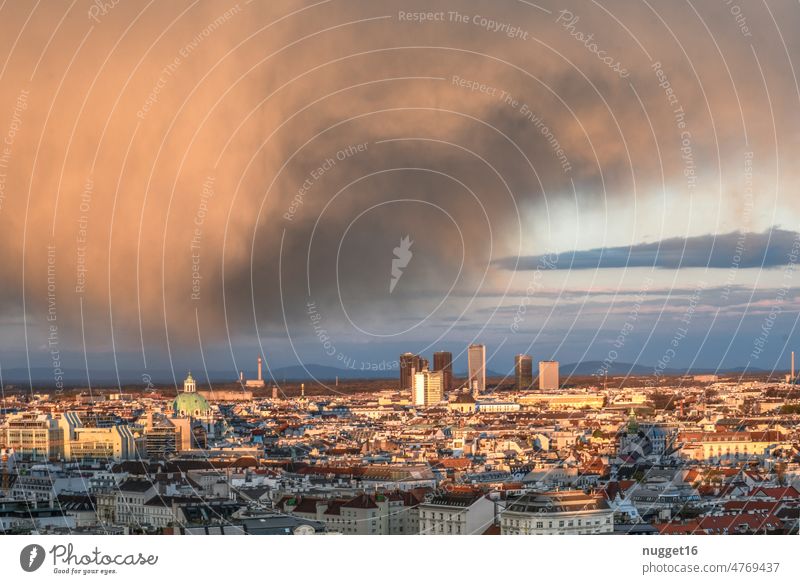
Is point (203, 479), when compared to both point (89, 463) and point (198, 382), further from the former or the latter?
point (198, 382)

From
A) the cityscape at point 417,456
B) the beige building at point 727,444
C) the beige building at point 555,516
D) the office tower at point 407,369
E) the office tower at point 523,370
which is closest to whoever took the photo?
the beige building at point 555,516

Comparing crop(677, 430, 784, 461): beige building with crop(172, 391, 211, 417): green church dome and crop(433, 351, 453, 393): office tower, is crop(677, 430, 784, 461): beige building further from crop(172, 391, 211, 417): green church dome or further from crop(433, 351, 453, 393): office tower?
crop(172, 391, 211, 417): green church dome

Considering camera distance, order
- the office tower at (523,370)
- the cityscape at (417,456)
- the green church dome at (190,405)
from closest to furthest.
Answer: the cityscape at (417,456) → the green church dome at (190,405) → the office tower at (523,370)

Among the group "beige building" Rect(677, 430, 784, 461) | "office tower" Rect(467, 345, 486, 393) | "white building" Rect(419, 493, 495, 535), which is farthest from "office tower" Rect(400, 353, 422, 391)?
"white building" Rect(419, 493, 495, 535)

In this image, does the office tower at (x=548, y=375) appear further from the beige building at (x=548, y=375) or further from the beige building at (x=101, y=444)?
the beige building at (x=101, y=444)

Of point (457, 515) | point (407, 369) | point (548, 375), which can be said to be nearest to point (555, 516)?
point (457, 515)
